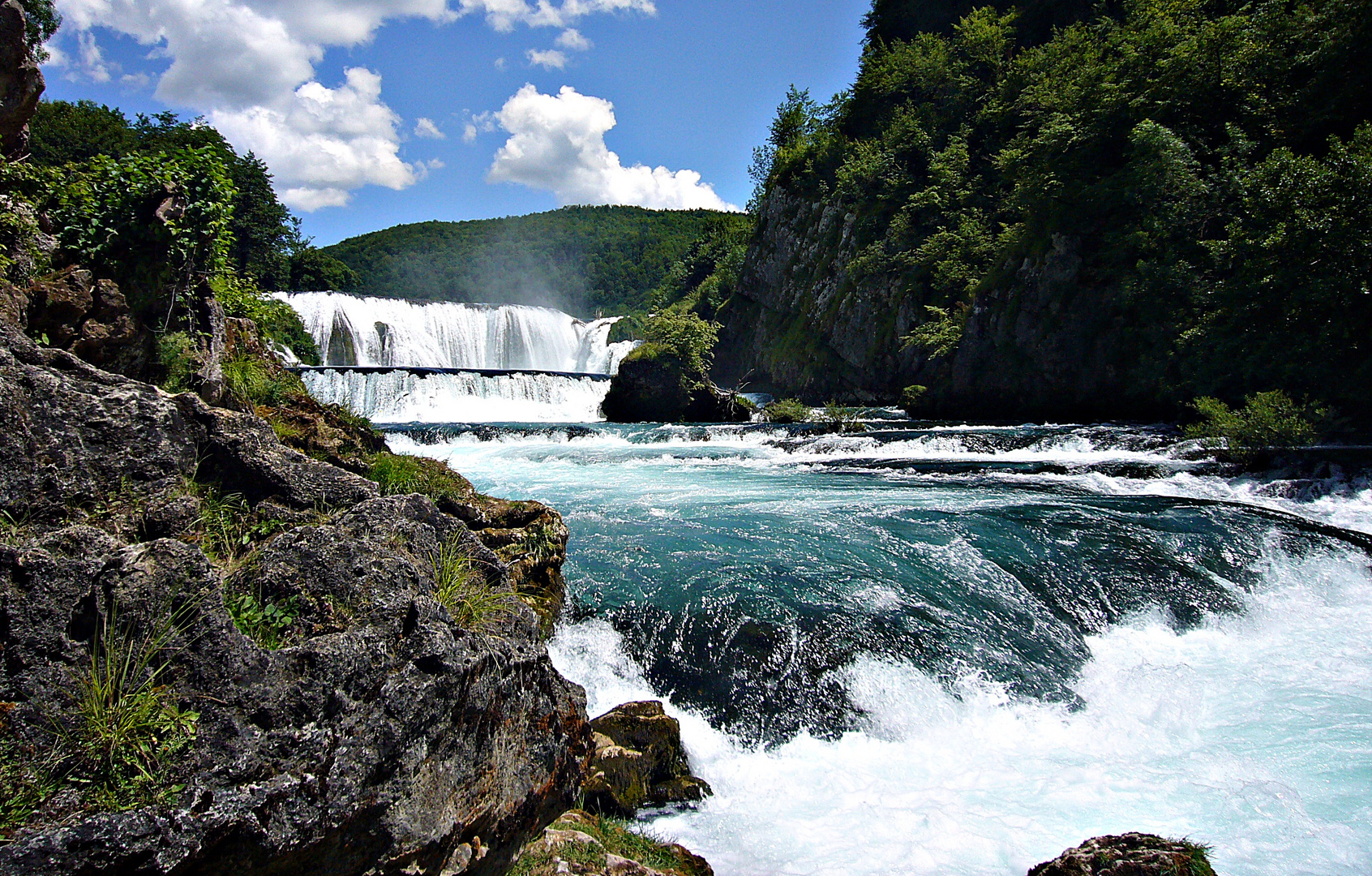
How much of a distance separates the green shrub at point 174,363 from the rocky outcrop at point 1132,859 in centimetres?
731

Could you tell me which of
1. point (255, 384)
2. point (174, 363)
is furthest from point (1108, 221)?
point (174, 363)

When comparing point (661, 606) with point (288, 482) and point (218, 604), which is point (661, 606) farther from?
point (218, 604)

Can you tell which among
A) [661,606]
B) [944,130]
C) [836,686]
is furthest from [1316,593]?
[944,130]

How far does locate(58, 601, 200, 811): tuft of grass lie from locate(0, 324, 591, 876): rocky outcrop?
0.06 ft

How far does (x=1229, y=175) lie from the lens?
16047mm

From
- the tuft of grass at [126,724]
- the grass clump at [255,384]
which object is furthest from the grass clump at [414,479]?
the tuft of grass at [126,724]

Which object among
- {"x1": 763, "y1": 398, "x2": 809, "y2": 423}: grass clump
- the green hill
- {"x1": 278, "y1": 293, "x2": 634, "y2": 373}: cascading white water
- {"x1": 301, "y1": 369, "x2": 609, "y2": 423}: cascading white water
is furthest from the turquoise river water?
the green hill

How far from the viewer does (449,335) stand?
40406 mm

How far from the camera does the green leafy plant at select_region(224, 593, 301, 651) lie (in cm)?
259

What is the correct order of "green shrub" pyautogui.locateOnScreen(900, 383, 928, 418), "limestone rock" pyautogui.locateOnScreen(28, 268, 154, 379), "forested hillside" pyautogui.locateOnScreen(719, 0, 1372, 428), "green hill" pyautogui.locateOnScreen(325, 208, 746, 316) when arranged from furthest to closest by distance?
"green hill" pyautogui.locateOnScreen(325, 208, 746, 316)
"green shrub" pyautogui.locateOnScreen(900, 383, 928, 418)
"forested hillside" pyautogui.locateOnScreen(719, 0, 1372, 428)
"limestone rock" pyautogui.locateOnScreen(28, 268, 154, 379)

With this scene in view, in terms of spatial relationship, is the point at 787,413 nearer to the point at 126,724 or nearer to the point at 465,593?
the point at 465,593

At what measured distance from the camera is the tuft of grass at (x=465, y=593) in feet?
11.1

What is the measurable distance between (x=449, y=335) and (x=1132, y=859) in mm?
41584

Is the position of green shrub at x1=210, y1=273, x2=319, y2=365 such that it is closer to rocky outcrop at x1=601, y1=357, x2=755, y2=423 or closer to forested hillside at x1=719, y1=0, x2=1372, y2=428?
forested hillside at x1=719, y1=0, x2=1372, y2=428
